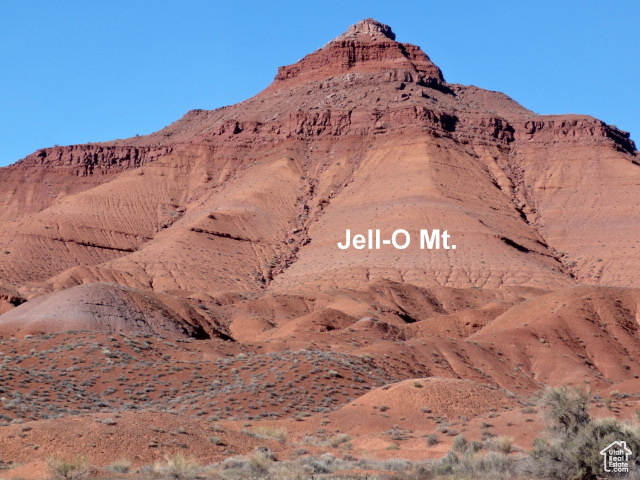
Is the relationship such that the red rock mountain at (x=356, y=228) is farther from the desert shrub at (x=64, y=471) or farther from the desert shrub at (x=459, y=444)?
the desert shrub at (x=64, y=471)

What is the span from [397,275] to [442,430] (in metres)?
66.2

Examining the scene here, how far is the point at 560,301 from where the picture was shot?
199ft

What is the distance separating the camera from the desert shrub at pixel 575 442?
19.1 m

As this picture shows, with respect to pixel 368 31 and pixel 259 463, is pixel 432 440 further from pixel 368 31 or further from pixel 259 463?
pixel 368 31

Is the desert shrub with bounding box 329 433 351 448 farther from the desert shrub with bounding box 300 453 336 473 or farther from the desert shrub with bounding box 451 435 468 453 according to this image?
the desert shrub with bounding box 451 435 468 453

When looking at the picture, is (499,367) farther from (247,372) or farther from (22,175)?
(22,175)

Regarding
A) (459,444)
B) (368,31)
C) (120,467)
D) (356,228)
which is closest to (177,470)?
(120,467)

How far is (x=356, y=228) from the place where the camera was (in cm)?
10819

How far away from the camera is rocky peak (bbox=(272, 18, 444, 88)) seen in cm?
15175

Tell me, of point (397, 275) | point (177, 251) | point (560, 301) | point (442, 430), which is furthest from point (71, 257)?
point (442, 430)

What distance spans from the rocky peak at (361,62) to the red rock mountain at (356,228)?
15.0 inches

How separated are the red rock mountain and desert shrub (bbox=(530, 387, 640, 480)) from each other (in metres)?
18.5

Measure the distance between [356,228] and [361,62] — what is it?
5299 centimetres

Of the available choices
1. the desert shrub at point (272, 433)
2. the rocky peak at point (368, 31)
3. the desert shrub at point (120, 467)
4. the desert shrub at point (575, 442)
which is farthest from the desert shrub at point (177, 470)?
the rocky peak at point (368, 31)
